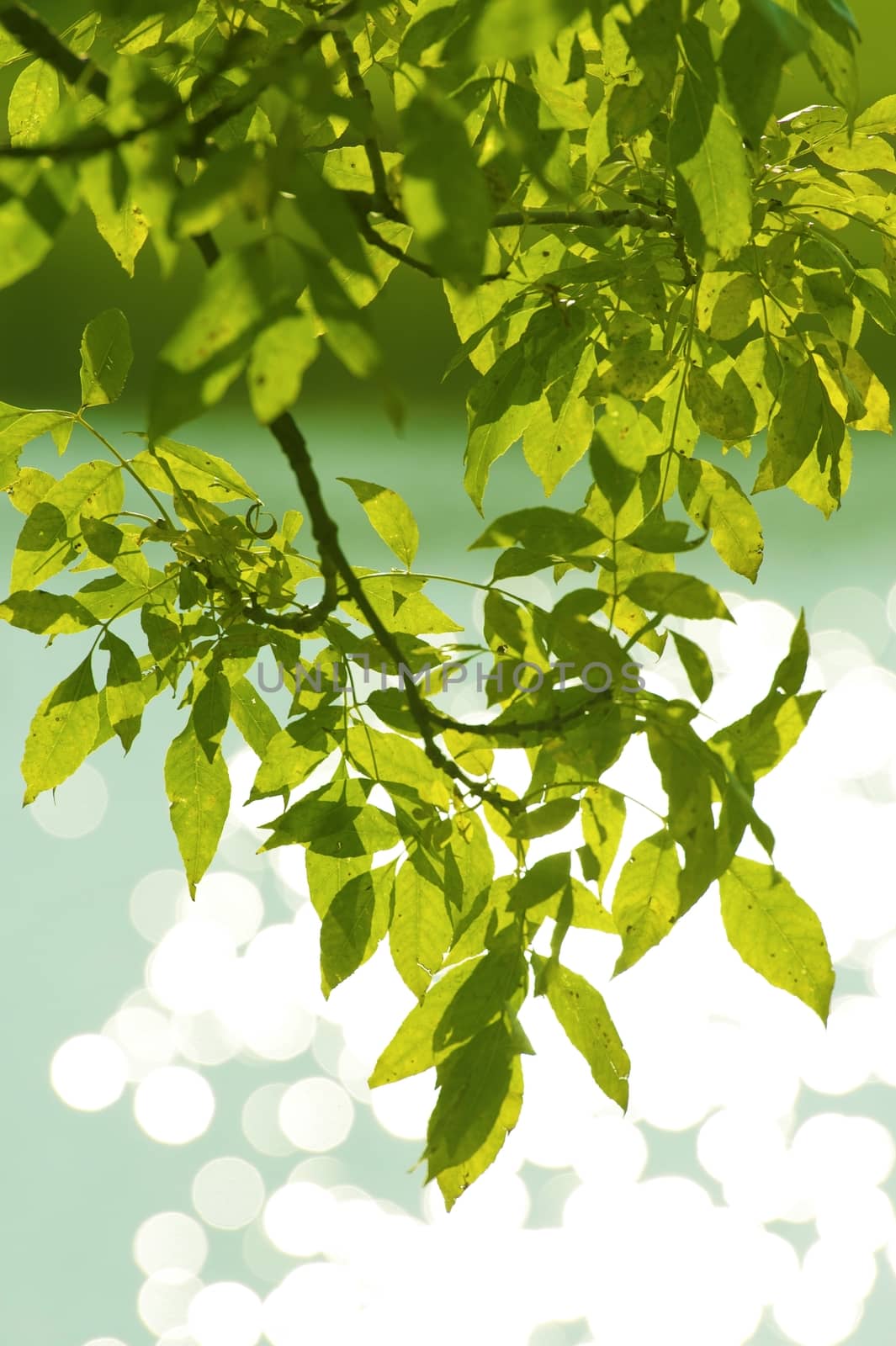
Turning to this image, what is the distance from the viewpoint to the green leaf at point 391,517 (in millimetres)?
469

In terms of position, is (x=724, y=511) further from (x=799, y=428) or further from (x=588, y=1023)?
(x=588, y=1023)

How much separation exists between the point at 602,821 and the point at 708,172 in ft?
0.60

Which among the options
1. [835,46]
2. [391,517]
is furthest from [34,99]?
[835,46]

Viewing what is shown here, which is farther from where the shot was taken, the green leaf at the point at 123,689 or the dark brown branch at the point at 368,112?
the green leaf at the point at 123,689

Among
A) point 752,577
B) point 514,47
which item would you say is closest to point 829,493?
point 752,577

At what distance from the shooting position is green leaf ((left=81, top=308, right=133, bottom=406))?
1.61ft

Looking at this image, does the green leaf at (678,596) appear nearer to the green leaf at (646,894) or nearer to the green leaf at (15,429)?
the green leaf at (646,894)

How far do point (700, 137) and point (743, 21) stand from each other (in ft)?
0.20

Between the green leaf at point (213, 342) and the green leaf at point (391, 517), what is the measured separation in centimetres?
22

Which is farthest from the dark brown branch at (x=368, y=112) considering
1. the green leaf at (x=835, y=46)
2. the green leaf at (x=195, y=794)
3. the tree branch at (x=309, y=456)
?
the green leaf at (x=195, y=794)

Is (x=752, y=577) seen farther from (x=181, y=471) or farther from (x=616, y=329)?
(x=181, y=471)

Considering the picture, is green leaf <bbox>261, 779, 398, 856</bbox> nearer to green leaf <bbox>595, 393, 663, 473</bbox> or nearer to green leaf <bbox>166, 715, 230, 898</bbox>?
green leaf <bbox>166, 715, 230, 898</bbox>

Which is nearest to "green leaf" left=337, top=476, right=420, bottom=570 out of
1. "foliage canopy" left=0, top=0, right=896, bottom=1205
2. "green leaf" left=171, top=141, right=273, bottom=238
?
"foliage canopy" left=0, top=0, right=896, bottom=1205

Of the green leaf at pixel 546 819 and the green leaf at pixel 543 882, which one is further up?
the green leaf at pixel 546 819
